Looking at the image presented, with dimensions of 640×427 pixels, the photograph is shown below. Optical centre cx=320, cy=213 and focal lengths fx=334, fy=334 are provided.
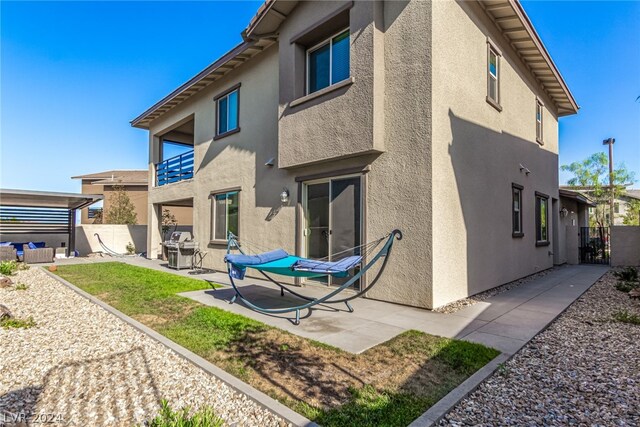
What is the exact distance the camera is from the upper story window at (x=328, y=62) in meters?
7.44

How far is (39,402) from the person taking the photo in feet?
9.84

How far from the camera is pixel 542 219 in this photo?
1191 centimetres

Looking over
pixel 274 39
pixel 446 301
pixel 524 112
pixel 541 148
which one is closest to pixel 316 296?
pixel 446 301

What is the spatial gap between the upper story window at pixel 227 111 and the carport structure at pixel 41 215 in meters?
7.44

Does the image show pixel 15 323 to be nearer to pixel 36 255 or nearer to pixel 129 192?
pixel 36 255

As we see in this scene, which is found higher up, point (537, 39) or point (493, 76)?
point (537, 39)

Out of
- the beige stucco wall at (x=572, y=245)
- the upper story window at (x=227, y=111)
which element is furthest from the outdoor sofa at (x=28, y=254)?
the beige stucco wall at (x=572, y=245)

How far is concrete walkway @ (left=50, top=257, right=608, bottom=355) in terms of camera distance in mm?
4562

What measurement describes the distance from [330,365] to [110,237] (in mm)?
19488

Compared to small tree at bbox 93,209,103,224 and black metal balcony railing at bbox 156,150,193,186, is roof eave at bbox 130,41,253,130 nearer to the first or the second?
black metal balcony railing at bbox 156,150,193,186

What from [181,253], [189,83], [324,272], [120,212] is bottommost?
[181,253]

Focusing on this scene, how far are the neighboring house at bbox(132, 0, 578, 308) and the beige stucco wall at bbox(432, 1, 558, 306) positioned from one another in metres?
0.04

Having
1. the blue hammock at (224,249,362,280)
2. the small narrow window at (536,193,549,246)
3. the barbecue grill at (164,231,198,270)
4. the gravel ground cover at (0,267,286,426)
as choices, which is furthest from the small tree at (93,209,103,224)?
the small narrow window at (536,193,549,246)

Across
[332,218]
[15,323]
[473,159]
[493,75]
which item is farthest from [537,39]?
[15,323]
